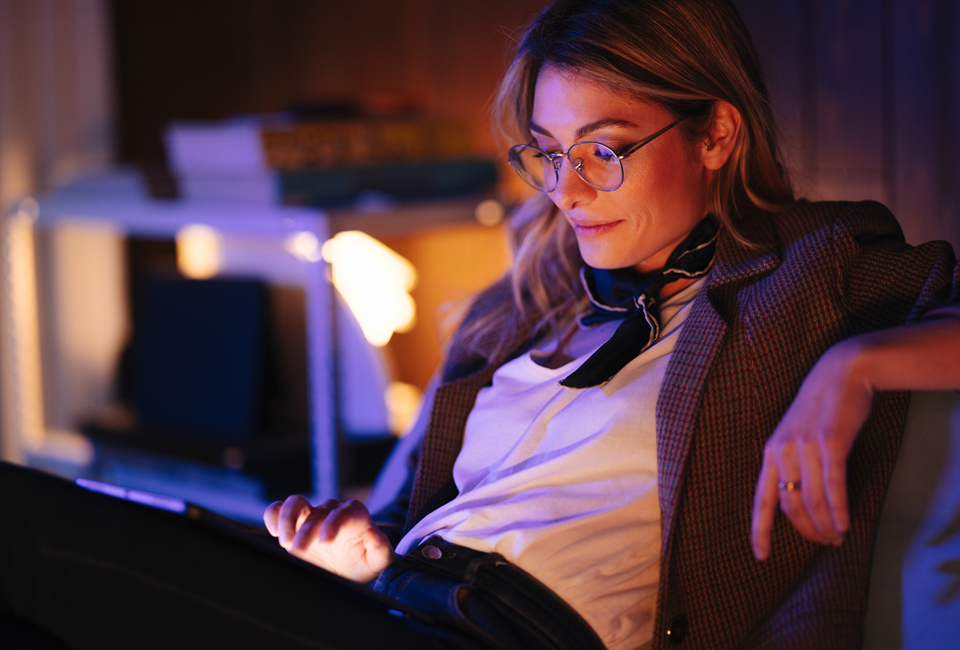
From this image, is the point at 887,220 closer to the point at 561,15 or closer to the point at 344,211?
the point at 561,15

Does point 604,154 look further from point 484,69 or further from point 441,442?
point 484,69

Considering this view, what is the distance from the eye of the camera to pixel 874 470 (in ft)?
3.04

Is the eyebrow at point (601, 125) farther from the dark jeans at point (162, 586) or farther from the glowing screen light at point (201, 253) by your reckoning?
the glowing screen light at point (201, 253)

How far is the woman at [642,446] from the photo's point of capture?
32.0 inches

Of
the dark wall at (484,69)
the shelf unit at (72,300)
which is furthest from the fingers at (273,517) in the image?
the shelf unit at (72,300)

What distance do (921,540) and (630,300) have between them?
1.28 feet

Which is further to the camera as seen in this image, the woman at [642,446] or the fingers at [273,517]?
the fingers at [273,517]

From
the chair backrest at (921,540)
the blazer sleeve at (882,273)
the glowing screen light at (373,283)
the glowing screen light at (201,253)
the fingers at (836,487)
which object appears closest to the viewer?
the fingers at (836,487)

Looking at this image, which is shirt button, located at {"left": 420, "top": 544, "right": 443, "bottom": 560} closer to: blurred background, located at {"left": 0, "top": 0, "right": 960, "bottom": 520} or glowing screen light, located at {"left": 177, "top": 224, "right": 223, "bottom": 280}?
blurred background, located at {"left": 0, "top": 0, "right": 960, "bottom": 520}

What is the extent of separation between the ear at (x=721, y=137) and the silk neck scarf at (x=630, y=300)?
0.07 meters

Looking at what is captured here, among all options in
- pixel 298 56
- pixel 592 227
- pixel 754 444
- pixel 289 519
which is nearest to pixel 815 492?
pixel 754 444

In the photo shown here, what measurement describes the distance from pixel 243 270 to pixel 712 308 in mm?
1495

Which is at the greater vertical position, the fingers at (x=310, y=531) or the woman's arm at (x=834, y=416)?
the woman's arm at (x=834, y=416)

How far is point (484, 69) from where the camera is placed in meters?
1.98
